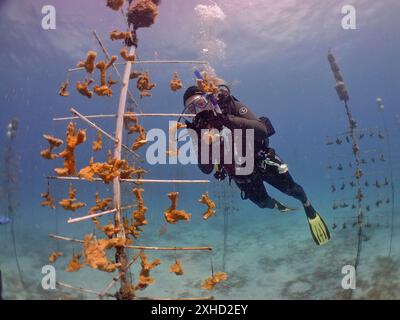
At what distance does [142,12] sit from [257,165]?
138 inches

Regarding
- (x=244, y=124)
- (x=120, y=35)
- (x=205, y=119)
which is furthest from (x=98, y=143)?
(x=244, y=124)

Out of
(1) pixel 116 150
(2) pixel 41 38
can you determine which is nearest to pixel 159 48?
(2) pixel 41 38

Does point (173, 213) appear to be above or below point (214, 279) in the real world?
above

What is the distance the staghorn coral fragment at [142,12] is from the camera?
3.51 m

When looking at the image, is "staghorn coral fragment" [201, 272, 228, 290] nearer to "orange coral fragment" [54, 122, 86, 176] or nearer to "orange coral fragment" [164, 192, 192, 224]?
"orange coral fragment" [164, 192, 192, 224]

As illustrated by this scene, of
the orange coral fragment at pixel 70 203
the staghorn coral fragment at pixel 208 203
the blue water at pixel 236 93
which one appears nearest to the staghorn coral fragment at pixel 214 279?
the staghorn coral fragment at pixel 208 203

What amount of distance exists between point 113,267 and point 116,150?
1.10 m

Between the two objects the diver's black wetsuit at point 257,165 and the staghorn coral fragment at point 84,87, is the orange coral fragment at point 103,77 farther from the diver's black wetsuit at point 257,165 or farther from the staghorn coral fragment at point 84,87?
the diver's black wetsuit at point 257,165

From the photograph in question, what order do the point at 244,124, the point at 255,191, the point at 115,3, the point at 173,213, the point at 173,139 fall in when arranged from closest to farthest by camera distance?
the point at 173,213 < the point at 115,3 < the point at 173,139 < the point at 244,124 < the point at 255,191

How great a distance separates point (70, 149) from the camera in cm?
271

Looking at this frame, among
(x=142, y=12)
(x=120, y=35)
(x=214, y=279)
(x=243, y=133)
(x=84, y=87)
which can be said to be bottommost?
(x=214, y=279)

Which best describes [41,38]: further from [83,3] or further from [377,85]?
[377,85]

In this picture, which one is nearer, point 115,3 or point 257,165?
point 115,3

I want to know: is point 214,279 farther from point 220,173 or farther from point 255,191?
point 255,191
